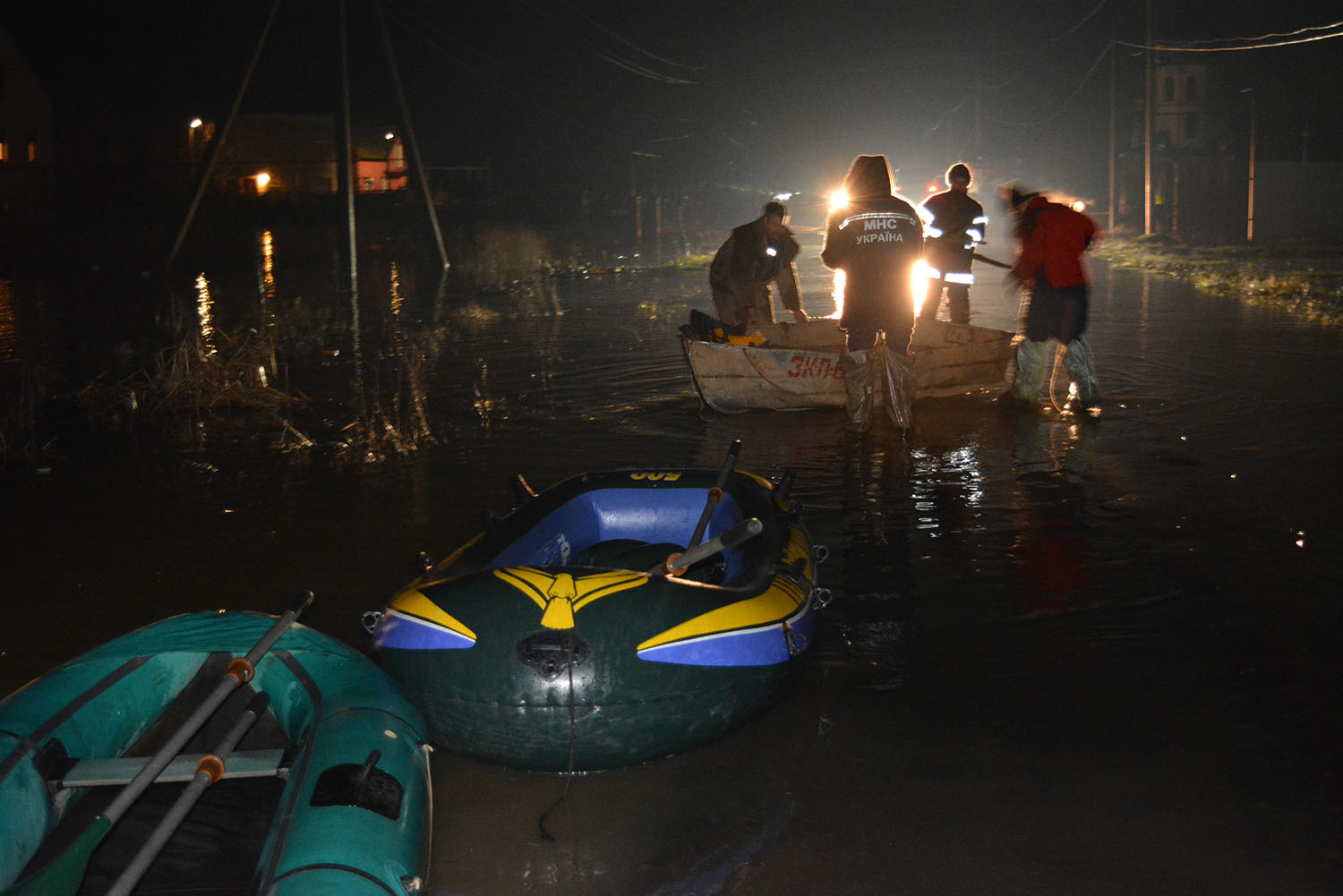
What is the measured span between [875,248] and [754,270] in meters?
2.55

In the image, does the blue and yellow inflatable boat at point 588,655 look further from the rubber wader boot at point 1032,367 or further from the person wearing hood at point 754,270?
the person wearing hood at point 754,270

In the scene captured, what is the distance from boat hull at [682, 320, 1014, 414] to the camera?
997cm

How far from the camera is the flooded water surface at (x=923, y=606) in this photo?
12.5 feet

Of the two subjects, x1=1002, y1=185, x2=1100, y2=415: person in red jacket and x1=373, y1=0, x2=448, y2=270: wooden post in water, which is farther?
x1=373, y1=0, x2=448, y2=270: wooden post in water

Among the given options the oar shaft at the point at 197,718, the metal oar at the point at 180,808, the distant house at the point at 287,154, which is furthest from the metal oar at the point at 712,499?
the distant house at the point at 287,154

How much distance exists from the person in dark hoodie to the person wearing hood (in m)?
1.99

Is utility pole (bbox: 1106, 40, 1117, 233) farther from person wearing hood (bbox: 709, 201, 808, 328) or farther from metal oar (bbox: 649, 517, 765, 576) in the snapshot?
metal oar (bbox: 649, 517, 765, 576)

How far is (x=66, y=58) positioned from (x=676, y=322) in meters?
29.3

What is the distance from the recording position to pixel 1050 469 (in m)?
8.14

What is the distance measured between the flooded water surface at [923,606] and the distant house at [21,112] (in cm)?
2881

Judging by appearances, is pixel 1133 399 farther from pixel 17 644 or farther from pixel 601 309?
pixel 601 309

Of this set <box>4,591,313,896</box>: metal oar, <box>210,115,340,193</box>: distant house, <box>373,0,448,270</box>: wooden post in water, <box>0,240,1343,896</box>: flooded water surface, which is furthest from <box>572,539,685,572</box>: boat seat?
<box>210,115,340,193</box>: distant house

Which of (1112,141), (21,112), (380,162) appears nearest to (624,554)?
(1112,141)

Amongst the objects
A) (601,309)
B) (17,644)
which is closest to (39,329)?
(601,309)
